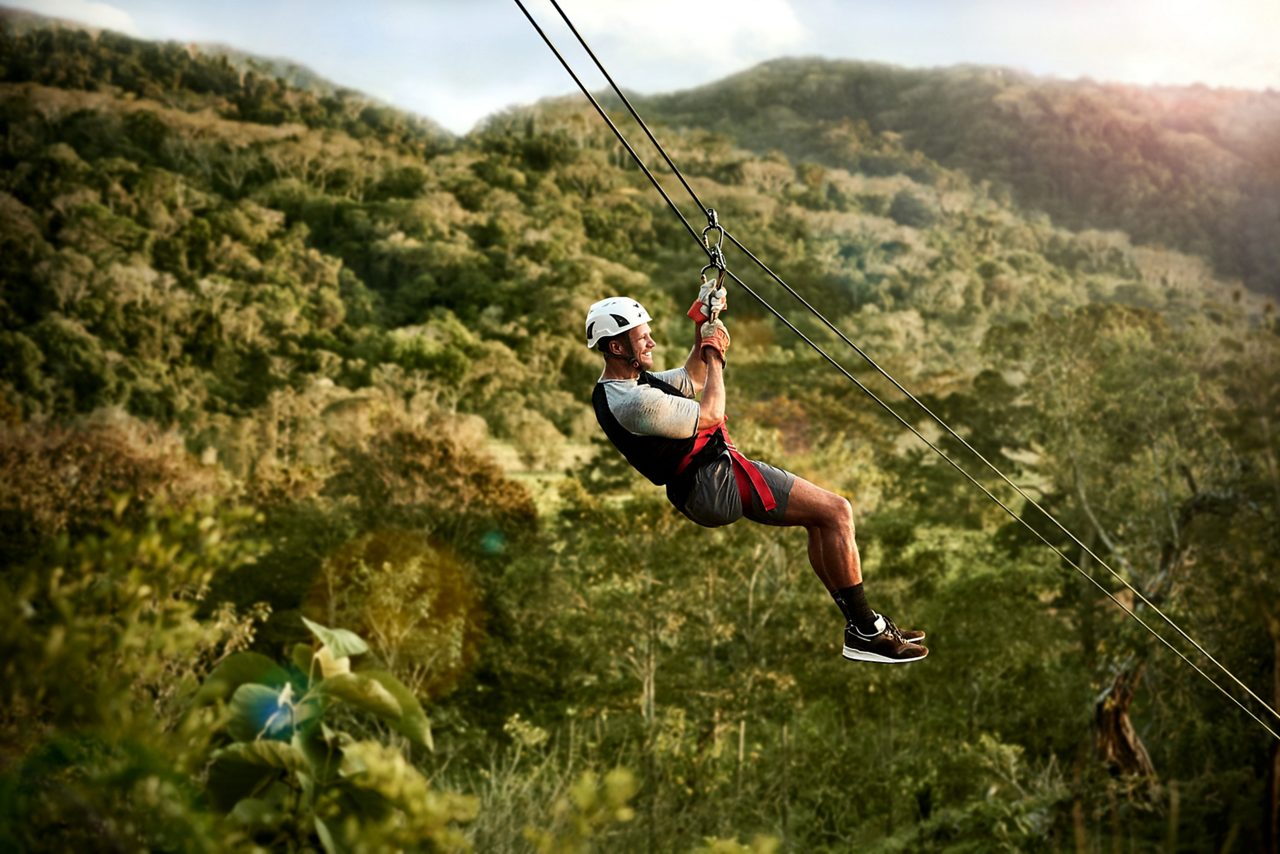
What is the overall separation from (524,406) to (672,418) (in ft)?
96.7

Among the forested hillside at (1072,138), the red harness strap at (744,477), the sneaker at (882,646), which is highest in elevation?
the forested hillside at (1072,138)

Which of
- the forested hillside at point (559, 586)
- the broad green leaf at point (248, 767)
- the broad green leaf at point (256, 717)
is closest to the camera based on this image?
the forested hillside at point (559, 586)

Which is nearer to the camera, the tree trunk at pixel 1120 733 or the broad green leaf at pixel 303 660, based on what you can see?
the broad green leaf at pixel 303 660

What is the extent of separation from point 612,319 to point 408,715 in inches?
65.9

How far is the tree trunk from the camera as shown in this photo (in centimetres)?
1534

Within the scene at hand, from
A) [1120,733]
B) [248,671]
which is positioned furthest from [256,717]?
[1120,733]

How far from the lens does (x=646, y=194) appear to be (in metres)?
65.9

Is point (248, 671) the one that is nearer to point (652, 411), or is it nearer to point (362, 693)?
point (362, 693)

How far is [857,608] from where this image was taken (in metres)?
4.57

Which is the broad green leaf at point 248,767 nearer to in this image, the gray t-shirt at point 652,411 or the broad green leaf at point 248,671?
the broad green leaf at point 248,671

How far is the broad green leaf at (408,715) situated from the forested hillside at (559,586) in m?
0.03

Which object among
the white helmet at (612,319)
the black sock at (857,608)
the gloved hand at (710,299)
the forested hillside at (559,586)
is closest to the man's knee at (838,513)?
the black sock at (857,608)

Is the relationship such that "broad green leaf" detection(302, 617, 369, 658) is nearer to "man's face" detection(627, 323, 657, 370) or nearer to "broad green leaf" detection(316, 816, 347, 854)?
"broad green leaf" detection(316, 816, 347, 854)

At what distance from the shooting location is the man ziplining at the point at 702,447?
4281 mm
